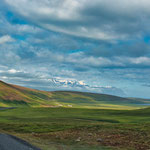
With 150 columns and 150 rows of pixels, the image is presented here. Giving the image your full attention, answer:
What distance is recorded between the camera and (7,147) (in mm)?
28688

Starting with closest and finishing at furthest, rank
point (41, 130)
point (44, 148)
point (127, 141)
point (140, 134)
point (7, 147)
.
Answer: point (7, 147) → point (44, 148) → point (127, 141) → point (140, 134) → point (41, 130)

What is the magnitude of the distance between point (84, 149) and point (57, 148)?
13.9ft

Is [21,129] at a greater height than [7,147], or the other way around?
[7,147]

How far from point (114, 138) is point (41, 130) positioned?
78.6 ft

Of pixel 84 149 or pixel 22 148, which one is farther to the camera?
pixel 84 149

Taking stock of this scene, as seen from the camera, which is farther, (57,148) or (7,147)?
(57,148)

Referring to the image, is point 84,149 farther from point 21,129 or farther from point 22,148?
point 21,129

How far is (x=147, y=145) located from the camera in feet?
114

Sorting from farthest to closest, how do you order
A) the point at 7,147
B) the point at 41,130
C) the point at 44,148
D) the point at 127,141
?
the point at 41,130 → the point at 127,141 → the point at 44,148 → the point at 7,147

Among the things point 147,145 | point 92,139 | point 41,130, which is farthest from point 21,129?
point 147,145

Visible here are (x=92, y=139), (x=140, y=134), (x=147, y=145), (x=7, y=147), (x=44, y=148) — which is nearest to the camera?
(x=7, y=147)

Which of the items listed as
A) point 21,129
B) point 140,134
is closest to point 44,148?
point 140,134

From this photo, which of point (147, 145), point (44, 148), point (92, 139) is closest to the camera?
point (44, 148)

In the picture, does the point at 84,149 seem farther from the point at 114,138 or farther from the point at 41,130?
the point at 41,130
